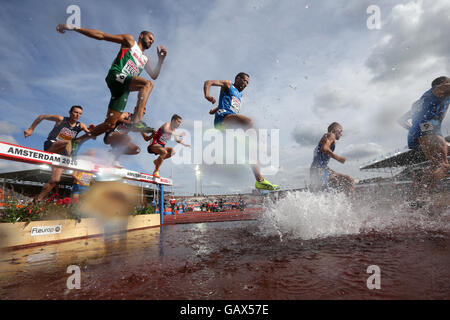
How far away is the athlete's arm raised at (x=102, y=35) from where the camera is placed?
2949 millimetres

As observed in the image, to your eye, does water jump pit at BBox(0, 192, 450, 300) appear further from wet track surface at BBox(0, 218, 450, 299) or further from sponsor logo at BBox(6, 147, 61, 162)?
sponsor logo at BBox(6, 147, 61, 162)

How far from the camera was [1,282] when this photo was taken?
1748 mm

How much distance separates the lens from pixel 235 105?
4.23 metres

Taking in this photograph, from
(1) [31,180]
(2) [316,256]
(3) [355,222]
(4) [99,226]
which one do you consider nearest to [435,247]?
(2) [316,256]

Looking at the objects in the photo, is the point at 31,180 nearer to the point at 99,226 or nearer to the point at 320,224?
the point at 99,226

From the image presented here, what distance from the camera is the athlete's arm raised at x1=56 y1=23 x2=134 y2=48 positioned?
2.95 metres

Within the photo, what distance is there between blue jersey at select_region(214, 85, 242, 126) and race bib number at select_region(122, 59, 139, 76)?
1.63 metres

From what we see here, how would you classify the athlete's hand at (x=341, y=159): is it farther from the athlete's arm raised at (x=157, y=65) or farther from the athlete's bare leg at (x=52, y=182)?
the athlete's bare leg at (x=52, y=182)

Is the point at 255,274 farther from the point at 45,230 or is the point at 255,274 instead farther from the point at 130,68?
the point at 45,230

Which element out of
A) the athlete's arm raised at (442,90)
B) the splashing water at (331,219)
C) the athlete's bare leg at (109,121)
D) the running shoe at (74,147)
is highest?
the athlete's arm raised at (442,90)

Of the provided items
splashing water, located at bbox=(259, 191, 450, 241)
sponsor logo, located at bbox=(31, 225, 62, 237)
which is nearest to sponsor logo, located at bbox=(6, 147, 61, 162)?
sponsor logo, located at bbox=(31, 225, 62, 237)

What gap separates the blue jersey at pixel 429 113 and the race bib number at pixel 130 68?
559 centimetres

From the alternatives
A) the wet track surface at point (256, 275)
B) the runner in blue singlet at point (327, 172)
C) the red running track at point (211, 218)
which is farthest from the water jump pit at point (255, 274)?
the red running track at point (211, 218)
